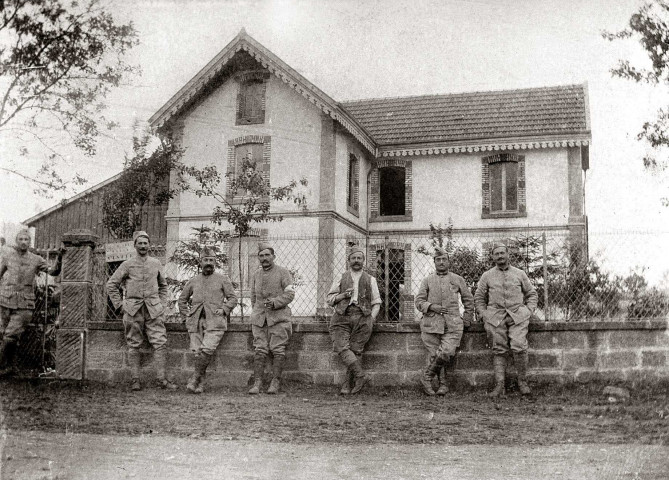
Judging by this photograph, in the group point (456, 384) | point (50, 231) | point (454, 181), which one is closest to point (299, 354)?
point (456, 384)

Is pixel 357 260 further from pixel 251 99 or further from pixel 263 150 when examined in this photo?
pixel 251 99

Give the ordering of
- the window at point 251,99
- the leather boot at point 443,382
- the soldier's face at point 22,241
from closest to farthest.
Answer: the leather boot at point 443,382
the soldier's face at point 22,241
the window at point 251,99

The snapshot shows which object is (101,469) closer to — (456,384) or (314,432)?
(314,432)

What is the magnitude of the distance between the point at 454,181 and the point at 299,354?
14.3 meters

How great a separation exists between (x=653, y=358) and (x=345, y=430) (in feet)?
13.5

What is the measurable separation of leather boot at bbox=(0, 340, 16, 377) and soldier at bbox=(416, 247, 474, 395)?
4722 millimetres

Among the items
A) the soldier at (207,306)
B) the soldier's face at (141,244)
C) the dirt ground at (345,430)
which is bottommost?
the dirt ground at (345,430)

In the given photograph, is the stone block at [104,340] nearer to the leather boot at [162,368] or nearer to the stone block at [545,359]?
the leather boot at [162,368]

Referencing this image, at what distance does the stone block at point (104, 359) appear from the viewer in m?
8.27

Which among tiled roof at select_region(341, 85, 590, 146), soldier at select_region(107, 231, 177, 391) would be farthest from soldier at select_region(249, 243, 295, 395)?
tiled roof at select_region(341, 85, 590, 146)

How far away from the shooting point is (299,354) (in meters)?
8.13

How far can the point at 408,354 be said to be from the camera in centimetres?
792

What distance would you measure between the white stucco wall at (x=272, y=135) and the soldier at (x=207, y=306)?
36.1 ft

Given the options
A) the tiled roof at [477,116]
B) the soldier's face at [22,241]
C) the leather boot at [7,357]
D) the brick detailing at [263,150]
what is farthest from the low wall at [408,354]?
the tiled roof at [477,116]
